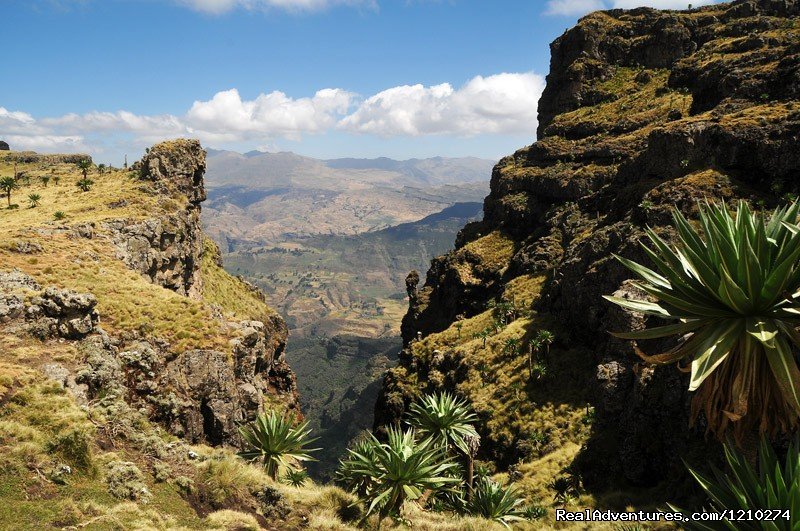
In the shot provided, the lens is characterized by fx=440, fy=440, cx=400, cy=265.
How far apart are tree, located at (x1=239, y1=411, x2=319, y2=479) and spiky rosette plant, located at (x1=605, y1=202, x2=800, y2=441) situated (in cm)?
1853

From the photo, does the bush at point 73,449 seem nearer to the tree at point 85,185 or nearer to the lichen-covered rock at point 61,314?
the lichen-covered rock at point 61,314

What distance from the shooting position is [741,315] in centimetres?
1118

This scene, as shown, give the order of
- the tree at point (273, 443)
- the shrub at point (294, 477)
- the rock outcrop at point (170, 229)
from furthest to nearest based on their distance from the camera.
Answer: the rock outcrop at point (170, 229)
the shrub at point (294, 477)
the tree at point (273, 443)

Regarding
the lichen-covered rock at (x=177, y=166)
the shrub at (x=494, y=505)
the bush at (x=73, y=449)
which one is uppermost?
the lichen-covered rock at (x=177, y=166)

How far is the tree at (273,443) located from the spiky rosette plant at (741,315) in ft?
60.8

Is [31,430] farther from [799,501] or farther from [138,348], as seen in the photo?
[799,501]

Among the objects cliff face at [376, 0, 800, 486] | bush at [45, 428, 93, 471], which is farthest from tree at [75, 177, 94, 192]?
bush at [45, 428, 93, 471]

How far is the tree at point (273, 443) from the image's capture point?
23234mm

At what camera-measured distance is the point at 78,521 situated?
13961mm

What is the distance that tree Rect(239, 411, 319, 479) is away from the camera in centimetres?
2323

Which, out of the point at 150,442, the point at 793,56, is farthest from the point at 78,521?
the point at 793,56

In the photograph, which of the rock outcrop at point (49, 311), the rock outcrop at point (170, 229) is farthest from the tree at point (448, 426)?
the rock outcrop at point (170, 229)

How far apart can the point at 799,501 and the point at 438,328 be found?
98.1 metres

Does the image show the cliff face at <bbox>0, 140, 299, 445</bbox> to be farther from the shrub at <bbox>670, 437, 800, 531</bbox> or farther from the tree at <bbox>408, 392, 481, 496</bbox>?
the shrub at <bbox>670, 437, 800, 531</bbox>
